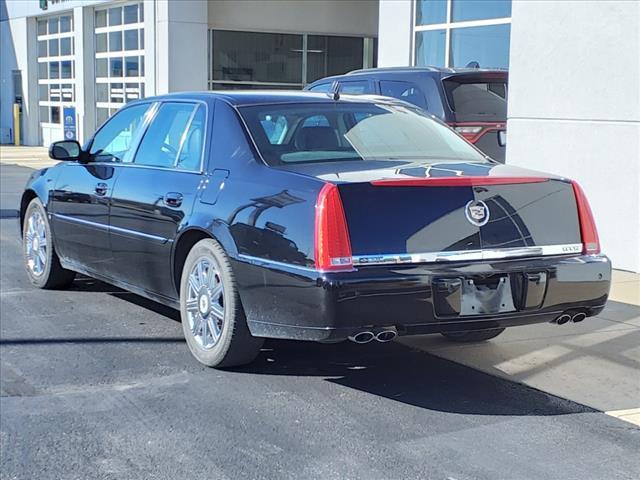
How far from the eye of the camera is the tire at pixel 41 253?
305 inches

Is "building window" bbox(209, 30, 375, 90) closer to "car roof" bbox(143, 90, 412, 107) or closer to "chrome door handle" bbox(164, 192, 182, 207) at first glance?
"car roof" bbox(143, 90, 412, 107)

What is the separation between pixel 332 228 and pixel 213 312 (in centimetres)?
118

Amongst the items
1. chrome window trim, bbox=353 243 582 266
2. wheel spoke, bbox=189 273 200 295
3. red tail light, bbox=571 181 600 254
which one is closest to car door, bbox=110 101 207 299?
wheel spoke, bbox=189 273 200 295

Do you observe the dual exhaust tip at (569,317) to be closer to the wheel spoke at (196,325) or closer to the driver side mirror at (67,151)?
the wheel spoke at (196,325)

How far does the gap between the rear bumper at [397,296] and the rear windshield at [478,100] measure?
492 cm

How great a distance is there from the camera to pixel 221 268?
17.7 feet

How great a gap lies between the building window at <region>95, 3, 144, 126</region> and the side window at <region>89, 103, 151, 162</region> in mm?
16902

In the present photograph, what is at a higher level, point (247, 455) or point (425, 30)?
point (425, 30)

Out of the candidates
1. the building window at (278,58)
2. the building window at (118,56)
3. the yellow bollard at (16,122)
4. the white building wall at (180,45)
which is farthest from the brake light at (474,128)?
the yellow bollard at (16,122)

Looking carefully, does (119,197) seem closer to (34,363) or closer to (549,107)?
(34,363)

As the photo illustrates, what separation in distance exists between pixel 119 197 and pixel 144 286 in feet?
2.18

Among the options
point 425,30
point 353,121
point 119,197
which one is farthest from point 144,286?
point 425,30

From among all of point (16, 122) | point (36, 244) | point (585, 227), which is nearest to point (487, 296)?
point (585, 227)

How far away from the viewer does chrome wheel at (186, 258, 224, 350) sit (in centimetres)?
551
